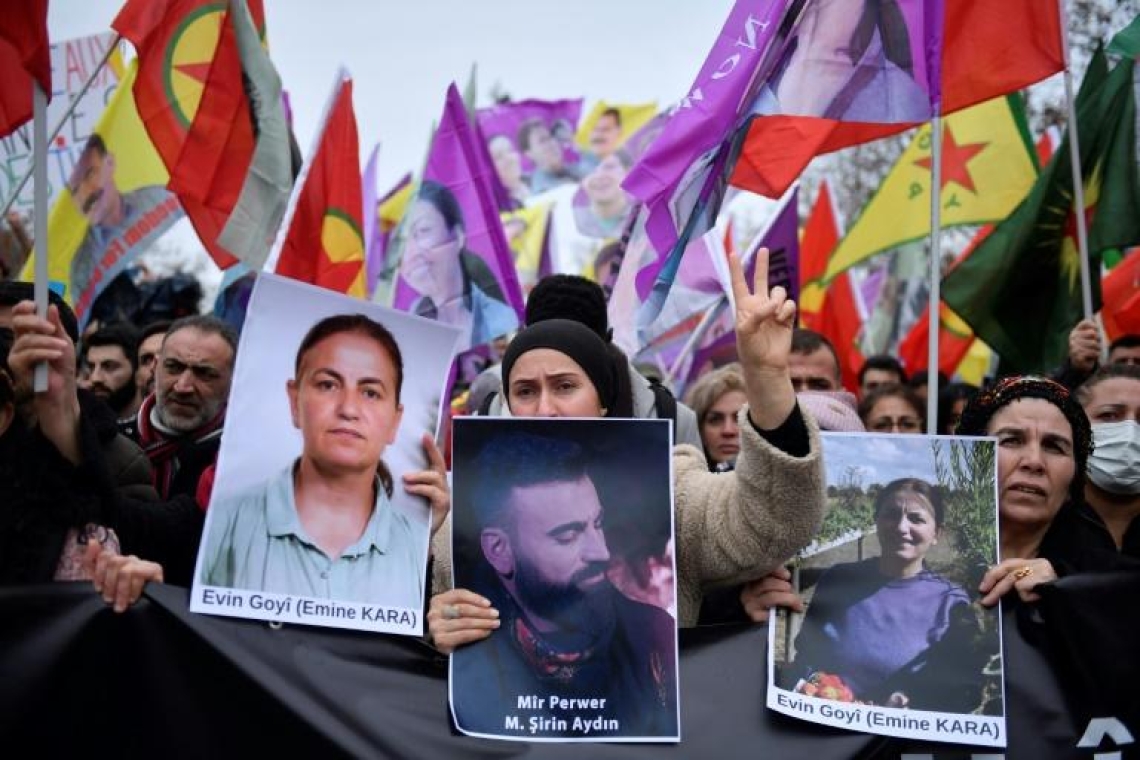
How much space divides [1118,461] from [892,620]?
1.52 metres

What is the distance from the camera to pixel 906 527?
9.77 feet

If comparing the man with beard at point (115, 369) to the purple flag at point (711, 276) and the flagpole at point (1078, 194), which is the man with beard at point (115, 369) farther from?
the flagpole at point (1078, 194)

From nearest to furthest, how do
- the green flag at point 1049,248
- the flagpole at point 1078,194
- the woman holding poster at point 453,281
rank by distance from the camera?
the flagpole at point 1078,194 → the green flag at point 1049,248 → the woman holding poster at point 453,281

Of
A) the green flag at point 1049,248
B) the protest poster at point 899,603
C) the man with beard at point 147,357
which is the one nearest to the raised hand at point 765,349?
the protest poster at point 899,603

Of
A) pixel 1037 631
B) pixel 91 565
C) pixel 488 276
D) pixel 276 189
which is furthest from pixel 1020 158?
pixel 91 565

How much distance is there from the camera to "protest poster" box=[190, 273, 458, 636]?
269 centimetres

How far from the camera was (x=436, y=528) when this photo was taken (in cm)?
289

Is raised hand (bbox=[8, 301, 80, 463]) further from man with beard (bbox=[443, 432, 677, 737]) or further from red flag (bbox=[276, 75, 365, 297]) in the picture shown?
red flag (bbox=[276, 75, 365, 297])

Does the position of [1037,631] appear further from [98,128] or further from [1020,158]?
[98,128]

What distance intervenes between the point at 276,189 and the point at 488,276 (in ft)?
5.69

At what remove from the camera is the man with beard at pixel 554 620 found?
2740mm

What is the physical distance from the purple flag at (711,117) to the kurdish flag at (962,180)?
12.0ft

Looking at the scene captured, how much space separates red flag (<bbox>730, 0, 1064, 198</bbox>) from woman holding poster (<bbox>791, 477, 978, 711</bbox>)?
5.74 feet

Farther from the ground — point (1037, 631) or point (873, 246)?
point (873, 246)
